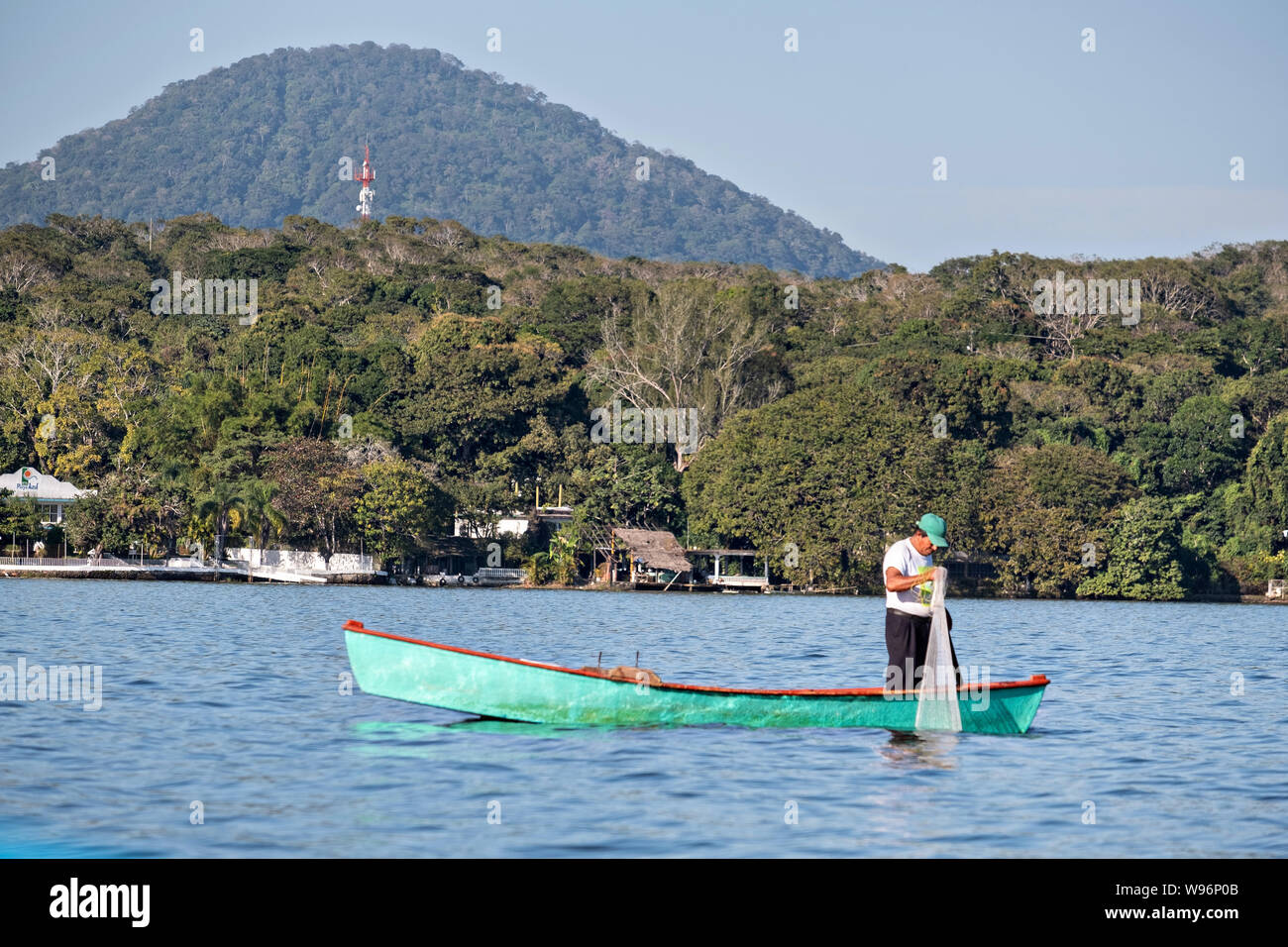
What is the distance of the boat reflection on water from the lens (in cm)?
1436

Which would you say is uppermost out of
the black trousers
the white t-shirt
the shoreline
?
the white t-shirt

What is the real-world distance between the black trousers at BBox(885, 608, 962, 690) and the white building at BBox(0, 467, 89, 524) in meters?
49.1

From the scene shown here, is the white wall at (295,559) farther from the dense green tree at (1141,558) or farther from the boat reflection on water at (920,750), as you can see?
the boat reflection on water at (920,750)

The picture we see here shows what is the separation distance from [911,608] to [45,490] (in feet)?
167

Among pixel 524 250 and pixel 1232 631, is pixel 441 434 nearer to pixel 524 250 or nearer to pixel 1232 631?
pixel 1232 631

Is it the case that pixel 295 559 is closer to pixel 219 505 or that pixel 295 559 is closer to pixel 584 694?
pixel 219 505

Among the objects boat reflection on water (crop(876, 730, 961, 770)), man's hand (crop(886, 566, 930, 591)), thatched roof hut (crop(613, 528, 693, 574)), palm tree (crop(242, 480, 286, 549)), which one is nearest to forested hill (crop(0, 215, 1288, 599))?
palm tree (crop(242, 480, 286, 549))

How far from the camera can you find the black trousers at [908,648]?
1523cm

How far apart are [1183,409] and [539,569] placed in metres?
30.0

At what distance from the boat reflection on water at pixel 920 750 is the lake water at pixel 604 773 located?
0.17 feet

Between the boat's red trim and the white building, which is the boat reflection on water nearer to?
the boat's red trim

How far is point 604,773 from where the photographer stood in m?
13.4

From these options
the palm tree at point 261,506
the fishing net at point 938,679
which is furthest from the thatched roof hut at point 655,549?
the fishing net at point 938,679

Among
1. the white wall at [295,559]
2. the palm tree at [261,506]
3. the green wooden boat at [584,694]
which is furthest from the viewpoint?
the white wall at [295,559]
